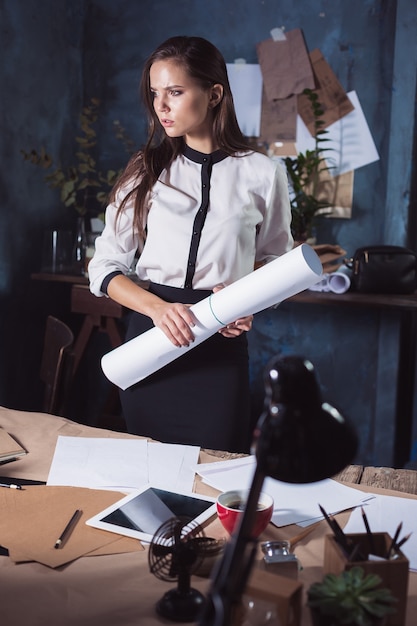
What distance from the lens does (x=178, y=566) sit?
0.93 m

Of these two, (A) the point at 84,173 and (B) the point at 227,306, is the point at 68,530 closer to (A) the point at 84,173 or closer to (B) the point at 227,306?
(B) the point at 227,306

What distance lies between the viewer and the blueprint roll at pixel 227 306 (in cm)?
147

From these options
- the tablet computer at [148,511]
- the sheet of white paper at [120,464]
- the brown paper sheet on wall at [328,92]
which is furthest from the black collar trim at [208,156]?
the brown paper sheet on wall at [328,92]

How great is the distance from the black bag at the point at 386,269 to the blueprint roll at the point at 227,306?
1.37 metres

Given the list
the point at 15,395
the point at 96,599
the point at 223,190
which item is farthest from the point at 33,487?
the point at 15,395

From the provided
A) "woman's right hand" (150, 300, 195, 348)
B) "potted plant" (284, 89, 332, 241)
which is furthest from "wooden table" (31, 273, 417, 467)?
"woman's right hand" (150, 300, 195, 348)

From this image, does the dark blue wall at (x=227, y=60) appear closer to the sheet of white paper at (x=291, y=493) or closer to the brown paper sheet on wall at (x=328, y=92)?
the brown paper sheet on wall at (x=328, y=92)

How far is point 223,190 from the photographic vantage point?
6.05 ft

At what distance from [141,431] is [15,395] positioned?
60.8 inches

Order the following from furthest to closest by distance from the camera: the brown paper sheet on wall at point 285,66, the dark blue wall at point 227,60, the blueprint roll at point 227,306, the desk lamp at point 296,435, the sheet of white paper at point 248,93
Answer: the sheet of white paper at point 248,93 → the brown paper sheet on wall at point 285,66 → the dark blue wall at point 227,60 → the blueprint roll at point 227,306 → the desk lamp at point 296,435

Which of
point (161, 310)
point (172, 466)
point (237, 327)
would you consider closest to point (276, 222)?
point (237, 327)

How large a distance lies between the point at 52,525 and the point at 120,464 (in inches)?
10.7

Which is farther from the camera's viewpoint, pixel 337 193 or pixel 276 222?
pixel 337 193

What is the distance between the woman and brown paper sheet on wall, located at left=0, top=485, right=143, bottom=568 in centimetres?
64
